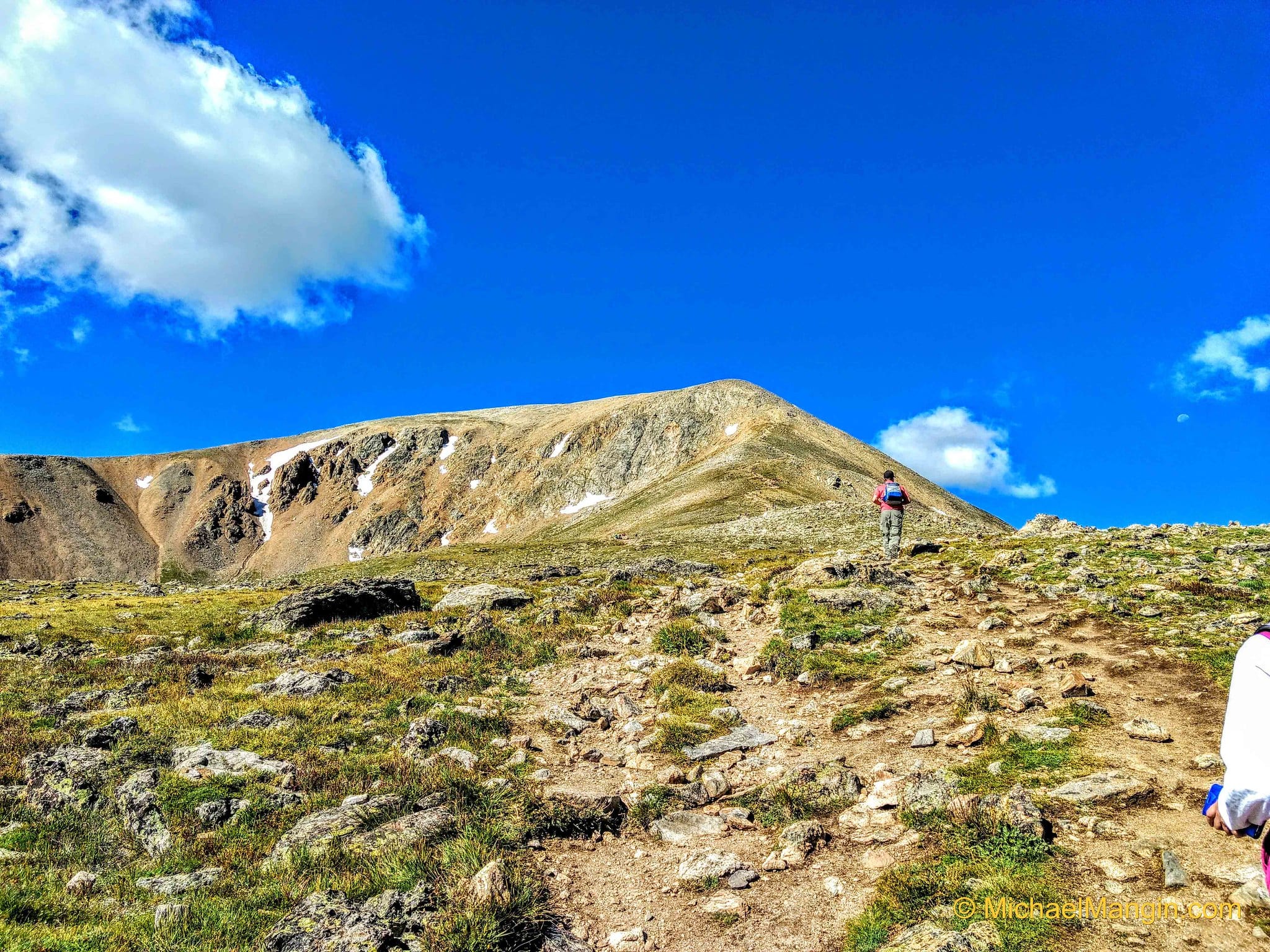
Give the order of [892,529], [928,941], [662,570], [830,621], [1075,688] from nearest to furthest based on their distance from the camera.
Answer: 1. [928,941]
2. [1075,688]
3. [830,621]
4. [892,529]
5. [662,570]

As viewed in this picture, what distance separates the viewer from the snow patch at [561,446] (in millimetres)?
196250

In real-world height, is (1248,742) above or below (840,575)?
below

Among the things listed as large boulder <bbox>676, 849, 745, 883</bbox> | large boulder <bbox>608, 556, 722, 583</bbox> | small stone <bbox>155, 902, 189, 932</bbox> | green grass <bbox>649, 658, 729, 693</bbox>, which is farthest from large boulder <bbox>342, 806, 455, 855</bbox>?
large boulder <bbox>608, 556, 722, 583</bbox>

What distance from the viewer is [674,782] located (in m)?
11.1

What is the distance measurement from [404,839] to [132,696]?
42.4 feet

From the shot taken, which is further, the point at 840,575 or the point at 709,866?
the point at 840,575

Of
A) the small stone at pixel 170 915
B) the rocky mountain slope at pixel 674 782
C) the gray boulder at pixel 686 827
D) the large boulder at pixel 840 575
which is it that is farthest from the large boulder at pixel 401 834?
the large boulder at pixel 840 575

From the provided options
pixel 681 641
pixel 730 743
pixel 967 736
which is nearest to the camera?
pixel 967 736

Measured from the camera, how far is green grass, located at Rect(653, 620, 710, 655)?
19109mm

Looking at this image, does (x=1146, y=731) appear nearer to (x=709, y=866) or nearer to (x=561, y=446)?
(x=709, y=866)

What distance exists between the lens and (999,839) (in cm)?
777

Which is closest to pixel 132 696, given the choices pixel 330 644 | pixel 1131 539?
pixel 330 644

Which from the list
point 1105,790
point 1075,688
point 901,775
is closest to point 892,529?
point 1075,688

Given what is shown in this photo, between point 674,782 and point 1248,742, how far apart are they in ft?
26.7
